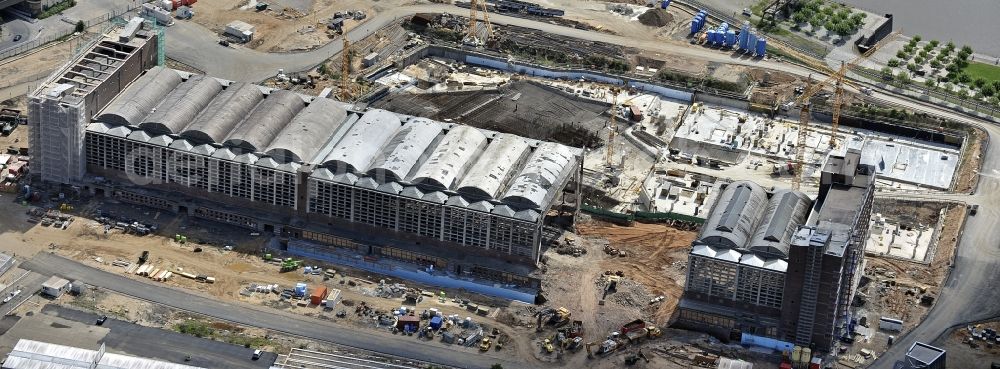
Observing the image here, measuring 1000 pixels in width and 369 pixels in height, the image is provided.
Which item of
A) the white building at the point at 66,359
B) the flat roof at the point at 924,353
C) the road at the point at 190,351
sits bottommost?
the road at the point at 190,351

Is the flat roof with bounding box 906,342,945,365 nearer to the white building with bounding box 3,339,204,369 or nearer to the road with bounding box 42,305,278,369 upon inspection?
the road with bounding box 42,305,278,369

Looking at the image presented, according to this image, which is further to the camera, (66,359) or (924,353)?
(924,353)

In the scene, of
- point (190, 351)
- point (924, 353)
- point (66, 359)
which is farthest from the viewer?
point (190, 351)

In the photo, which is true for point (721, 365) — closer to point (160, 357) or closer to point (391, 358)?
point (391, 358)

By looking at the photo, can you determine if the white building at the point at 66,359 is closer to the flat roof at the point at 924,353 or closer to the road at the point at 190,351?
the road at the point at 190,351

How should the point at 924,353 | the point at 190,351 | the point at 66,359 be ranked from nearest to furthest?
the point at 66,359 → the point at 924,353 → the point at 190,351

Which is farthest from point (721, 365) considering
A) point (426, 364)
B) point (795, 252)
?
point (426, 364)

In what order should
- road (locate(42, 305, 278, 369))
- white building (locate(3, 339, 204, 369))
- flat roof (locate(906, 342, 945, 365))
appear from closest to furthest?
1. white building (locate(3, 339, 204, 369))
2. flat roof (locate(906, 342, 945, 365))
3. road (locate(42, 305, 278, 369))

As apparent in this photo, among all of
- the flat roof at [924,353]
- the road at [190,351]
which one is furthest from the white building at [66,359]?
the flat roof at [924,353]

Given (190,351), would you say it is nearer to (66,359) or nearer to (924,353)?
(66,359)

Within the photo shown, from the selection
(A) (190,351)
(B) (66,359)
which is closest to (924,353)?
(A) (190,351)

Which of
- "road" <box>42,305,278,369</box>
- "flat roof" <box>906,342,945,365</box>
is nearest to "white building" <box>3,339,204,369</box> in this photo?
"road" <box>42,305,278,369</box>
